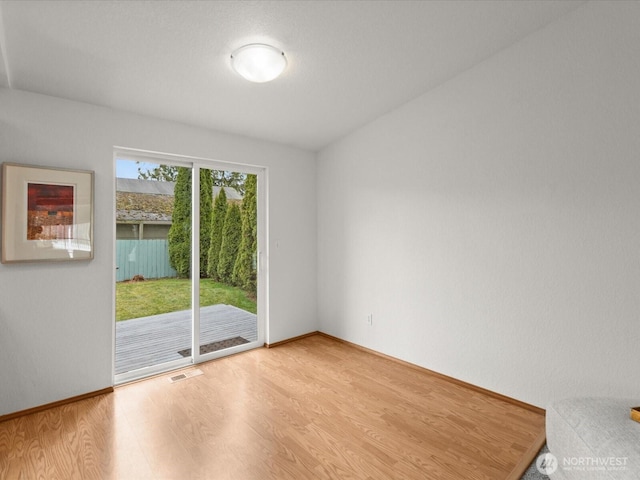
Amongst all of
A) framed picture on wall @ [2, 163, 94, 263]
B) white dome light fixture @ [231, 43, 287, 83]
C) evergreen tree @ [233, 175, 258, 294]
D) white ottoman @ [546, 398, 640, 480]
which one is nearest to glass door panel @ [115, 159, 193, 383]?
framed picture on wall @ [2, 163, 94, 263]

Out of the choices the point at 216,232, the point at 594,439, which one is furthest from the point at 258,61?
the point at 594,439

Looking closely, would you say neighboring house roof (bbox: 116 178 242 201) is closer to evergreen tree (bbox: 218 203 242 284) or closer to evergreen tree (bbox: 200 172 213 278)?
evergreen tree (bbox: 200 172 213 278)

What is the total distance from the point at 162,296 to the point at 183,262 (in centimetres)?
39

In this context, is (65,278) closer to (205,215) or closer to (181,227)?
(181,227)

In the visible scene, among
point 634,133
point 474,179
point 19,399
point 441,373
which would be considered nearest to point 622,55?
point 634,133

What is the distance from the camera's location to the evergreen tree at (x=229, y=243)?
3.58 m

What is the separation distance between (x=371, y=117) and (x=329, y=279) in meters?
2.03

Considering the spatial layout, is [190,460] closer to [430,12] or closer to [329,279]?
[329,279]

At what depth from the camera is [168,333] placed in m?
3.37

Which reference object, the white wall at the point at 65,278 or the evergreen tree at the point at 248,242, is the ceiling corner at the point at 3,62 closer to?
the white wall at the point at 65,278

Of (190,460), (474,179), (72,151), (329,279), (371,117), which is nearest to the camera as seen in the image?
(190,460)

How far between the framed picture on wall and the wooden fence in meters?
0.33

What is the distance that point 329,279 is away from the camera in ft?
13.8

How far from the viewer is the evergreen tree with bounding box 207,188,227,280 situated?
3471 mm
